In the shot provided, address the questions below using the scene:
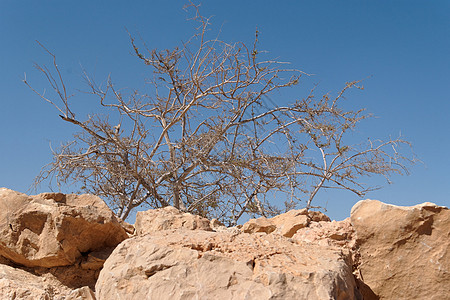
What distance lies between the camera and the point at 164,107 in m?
8.03

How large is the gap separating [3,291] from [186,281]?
1642 mm

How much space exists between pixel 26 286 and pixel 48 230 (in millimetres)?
456

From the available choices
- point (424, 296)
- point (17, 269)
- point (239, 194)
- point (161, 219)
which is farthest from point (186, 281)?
point (239, 194)

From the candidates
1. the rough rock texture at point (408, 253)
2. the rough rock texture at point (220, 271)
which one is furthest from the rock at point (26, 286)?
the rough rock texture at point (408, 253)

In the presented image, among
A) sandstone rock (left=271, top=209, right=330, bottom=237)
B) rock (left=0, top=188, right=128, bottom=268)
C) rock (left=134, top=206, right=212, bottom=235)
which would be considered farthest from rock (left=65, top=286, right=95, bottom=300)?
sandstone rock (left=271, top=209, right=330, bottom=237)

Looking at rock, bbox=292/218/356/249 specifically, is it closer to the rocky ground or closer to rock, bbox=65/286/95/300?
the rocky ground

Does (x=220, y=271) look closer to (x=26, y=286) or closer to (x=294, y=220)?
(x=294, y=220)

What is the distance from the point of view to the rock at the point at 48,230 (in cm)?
337

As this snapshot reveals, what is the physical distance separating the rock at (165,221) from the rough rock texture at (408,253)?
1.36 metres

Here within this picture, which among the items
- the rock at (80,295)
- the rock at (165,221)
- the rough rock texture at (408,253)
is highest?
the rock at (165,221)

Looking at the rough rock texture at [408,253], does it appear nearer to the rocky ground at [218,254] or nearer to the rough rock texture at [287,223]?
the rocky ground at [218,254]

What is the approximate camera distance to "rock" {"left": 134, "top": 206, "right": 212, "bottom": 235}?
362 centimetres

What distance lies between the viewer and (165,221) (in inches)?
144

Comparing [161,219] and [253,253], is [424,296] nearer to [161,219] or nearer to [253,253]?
[253,253]
